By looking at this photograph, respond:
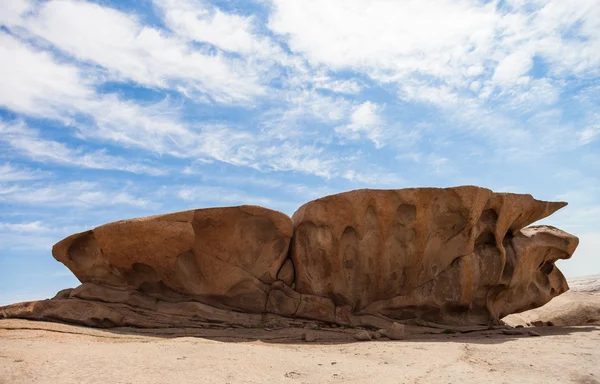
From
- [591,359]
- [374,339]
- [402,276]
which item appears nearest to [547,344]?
[591,359]

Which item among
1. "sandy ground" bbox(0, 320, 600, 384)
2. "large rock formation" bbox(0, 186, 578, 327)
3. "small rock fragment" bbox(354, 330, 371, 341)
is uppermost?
"large rock formation" bbox(0, 186, 578, 327)

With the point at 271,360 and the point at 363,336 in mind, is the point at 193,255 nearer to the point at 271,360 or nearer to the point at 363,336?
the point at 363,336

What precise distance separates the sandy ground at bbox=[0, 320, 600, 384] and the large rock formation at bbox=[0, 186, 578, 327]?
1.63 metres

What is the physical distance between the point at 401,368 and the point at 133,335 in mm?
5001

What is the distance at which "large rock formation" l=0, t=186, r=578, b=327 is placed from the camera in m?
10.1

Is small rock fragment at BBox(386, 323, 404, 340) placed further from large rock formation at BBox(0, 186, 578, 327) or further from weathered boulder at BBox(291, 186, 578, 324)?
weathered boulder at BBox(291, 186, 578, 324)

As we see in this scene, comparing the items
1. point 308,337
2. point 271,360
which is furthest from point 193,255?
point 271,360

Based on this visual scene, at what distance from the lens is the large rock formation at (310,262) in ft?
33.2

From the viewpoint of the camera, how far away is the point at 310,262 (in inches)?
444

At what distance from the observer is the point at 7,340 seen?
7.16m

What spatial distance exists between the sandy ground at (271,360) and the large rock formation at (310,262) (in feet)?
5.35

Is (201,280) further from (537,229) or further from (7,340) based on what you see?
(537,229)

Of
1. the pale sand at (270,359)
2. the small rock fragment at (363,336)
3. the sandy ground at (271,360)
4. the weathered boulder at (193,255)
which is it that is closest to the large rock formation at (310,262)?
the weathered boulder at (193,255)

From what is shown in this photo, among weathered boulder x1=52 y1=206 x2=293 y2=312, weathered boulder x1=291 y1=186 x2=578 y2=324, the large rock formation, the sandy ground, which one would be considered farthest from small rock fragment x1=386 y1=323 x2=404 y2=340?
weathered boulder x1=52 y1=206 x2=293 y2=312
